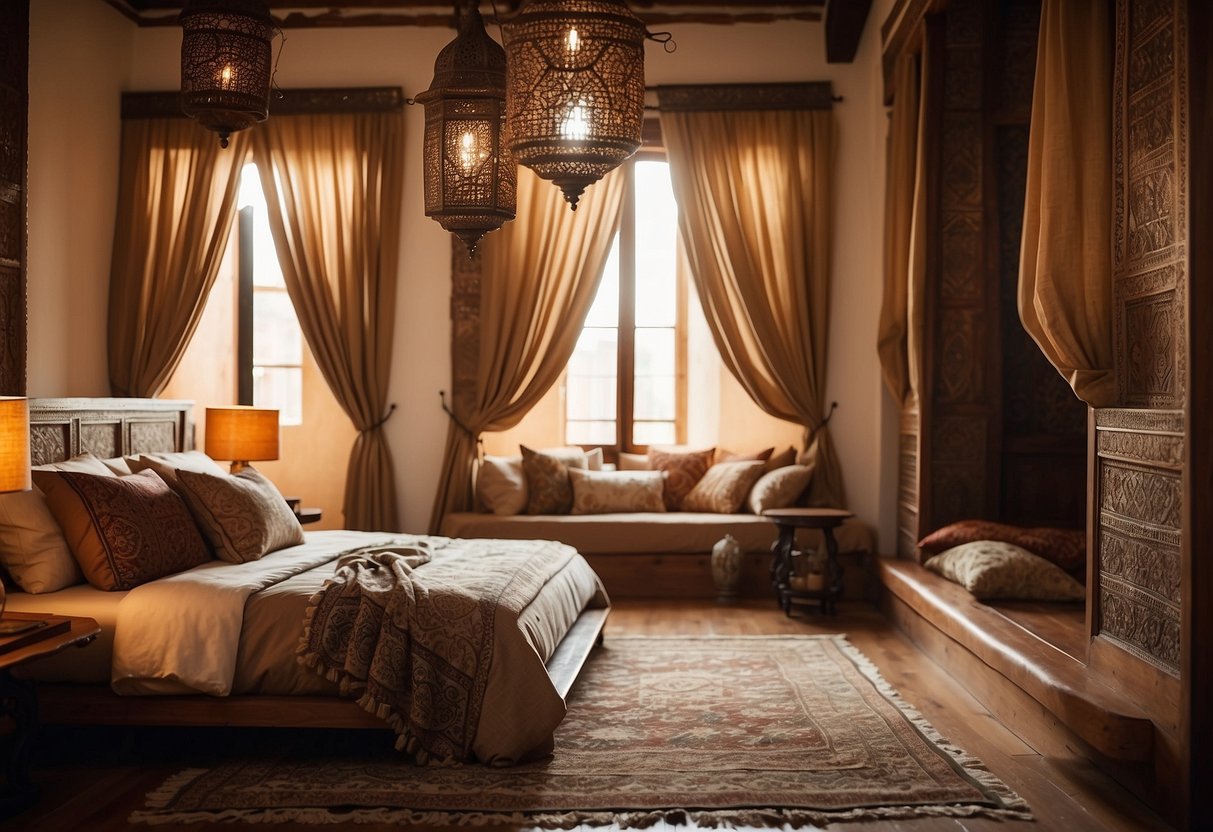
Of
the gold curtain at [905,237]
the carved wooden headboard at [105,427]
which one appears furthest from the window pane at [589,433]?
the carved wooden headboard at [105,427]

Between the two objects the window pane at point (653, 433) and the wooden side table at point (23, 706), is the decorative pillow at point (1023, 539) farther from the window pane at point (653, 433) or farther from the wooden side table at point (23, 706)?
the wooden side table at point (23, 706)

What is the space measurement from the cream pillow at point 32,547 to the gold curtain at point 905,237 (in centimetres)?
404

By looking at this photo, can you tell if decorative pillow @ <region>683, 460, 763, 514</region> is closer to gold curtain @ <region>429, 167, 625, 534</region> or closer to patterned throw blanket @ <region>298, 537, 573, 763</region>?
gold curtain @ <region>429, 167, 625, 534</region>

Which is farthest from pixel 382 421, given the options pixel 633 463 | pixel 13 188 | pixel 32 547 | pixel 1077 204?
pixel 1077 204

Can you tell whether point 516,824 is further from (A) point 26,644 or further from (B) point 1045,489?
(B) point 1045,489

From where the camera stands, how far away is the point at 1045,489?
581 centimetres

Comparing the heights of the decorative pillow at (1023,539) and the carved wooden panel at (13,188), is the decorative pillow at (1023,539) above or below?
below

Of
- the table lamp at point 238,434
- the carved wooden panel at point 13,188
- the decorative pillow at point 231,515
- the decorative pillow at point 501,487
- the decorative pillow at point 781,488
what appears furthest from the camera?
the decorative pillow at point 501,487

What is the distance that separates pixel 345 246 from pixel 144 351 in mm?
1403

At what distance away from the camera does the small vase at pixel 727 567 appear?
6344mm

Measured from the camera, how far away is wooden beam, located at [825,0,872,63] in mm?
6492

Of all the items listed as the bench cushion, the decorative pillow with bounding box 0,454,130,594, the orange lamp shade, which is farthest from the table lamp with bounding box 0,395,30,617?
the bench cushion

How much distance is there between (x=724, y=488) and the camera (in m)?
6.82

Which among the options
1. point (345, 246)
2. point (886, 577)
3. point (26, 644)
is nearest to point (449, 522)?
point (345, 246)
